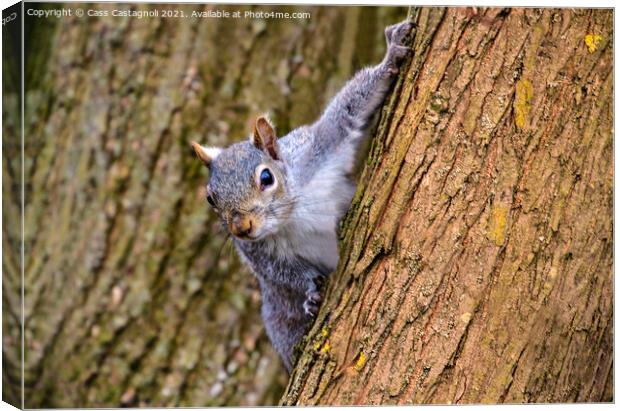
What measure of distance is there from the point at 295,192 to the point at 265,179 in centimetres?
17

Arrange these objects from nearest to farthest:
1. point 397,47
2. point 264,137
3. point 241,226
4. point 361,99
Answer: point 397,47 → point 241,226 → point 361,99 → point 264,137

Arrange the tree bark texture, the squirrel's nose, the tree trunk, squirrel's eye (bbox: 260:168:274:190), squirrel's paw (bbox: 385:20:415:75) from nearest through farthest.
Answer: the tree trunk
squirrel's paw (bbox: 385:20:415:75)
the squirrel's nose
squirrel's eye (bbox: 260:168:274:190)
the tree bark texture

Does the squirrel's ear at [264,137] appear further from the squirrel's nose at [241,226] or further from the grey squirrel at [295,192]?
the squirrel's nose at [241,226]

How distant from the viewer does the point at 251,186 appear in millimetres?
2947

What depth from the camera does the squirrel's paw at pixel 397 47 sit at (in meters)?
2.73

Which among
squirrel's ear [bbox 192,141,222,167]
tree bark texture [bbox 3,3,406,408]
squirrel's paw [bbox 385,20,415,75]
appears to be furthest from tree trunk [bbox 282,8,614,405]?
tree bark texture [bbox 3,3,406,408]

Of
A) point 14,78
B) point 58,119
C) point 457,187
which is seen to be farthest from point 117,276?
point 457,187

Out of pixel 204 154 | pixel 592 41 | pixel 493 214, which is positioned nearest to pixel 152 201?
pixel 204 154

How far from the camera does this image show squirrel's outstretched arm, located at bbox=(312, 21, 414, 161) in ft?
9.04

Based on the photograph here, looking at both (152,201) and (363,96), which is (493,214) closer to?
(363,96)

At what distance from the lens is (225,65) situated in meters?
3.98

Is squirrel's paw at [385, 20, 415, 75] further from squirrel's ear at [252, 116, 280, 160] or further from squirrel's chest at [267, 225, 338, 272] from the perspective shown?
squirrel's chest at [267, 225, 338, 272]

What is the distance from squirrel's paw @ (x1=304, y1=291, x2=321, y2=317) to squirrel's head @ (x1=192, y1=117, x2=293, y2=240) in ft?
0.91

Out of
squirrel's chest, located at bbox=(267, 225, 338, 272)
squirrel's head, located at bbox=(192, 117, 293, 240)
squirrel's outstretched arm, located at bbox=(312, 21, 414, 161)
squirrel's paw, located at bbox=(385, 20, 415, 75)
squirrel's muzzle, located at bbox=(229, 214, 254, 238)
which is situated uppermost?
squirrel's paw, located at bbox=(385, 20, 415, 75)
